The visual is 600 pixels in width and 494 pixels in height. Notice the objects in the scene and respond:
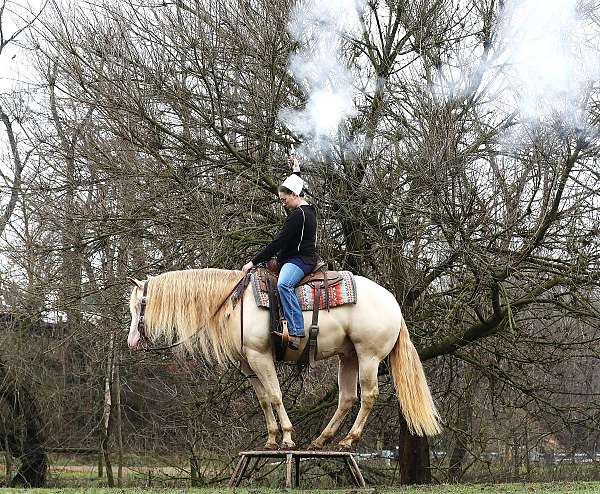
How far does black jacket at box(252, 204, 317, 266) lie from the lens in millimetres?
6484

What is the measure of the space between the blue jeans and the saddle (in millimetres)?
58

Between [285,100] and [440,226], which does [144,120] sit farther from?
[440,226]

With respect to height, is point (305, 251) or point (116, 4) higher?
point (116, 4)

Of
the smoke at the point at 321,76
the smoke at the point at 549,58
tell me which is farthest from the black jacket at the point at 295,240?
the smoke at the point at 549,58

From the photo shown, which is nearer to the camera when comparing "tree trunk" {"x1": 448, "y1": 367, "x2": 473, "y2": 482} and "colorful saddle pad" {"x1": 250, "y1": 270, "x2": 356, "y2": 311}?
"colorful saddle pad" {"x1": 250, "y1": 270, "x2": 356, "y2": 311}

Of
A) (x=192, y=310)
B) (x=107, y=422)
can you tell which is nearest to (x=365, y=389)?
(x=192, y=310)

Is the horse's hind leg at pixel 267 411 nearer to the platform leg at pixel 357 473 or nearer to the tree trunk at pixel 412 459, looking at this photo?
the platform leg at pixel 357 473

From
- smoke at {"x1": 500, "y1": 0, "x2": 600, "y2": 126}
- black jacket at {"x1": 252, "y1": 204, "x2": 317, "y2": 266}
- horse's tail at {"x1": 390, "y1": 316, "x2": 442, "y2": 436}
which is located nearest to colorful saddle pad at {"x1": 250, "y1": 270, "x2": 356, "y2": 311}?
black jacket at {"x1": 252, "y1": 204, "x2": 317, "y2": 266}

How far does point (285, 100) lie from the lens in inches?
355

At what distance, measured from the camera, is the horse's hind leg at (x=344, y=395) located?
6.73m

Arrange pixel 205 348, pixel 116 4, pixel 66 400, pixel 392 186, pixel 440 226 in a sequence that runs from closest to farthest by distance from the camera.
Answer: pixel 205 348 → pixel 440 226 → pixel 392 186 → pixel 116 4 → pixel 66 400

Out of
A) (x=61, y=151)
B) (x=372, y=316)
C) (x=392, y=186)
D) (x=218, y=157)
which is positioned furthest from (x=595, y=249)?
(x=61, y=151)

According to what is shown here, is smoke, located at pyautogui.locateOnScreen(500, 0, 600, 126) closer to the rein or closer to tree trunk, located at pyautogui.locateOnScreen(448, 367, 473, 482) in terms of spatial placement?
the rein

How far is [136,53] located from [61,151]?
1878 millimetres
